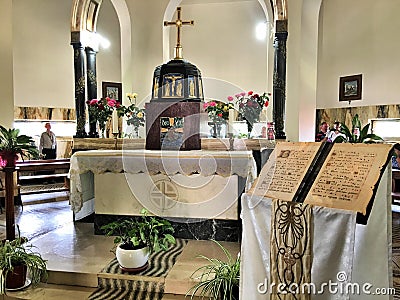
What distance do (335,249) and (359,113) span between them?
23.2ft

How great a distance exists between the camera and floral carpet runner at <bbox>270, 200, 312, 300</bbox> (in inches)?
68.0

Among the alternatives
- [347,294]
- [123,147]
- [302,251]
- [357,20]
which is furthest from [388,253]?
[357,20]

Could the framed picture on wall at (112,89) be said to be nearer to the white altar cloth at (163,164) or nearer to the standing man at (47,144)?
the standing man at (47,144)

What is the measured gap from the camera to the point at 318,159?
1.86 meters

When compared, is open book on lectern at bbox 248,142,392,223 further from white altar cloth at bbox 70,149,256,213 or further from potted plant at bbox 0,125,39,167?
potted plant at bbox 0,125,39,167

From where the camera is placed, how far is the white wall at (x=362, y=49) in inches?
293

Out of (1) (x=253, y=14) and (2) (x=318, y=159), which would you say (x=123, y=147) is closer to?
(2) (x=318, y=159)

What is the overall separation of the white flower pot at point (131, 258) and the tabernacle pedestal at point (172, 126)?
5.70 feet

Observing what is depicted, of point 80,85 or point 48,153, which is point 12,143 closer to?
point 80,85

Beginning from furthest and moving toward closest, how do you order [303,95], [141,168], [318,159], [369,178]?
1. [303,95]
2. [141,168]
3. [318,159]
4. [369,178]

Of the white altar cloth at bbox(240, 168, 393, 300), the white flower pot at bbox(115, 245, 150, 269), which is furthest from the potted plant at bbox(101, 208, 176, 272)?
the white altar cloth at bbox(240, 168, 393, 300)

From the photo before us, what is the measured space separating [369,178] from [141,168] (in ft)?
8.32

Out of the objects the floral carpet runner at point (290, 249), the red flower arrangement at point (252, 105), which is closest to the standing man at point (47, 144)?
the red flower arrangement at point (252, 105)

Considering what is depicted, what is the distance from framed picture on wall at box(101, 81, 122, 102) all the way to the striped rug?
7.19 metres
